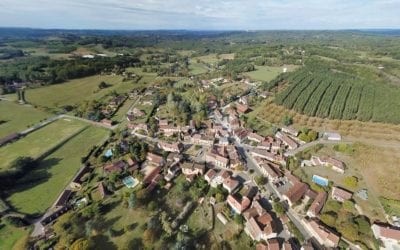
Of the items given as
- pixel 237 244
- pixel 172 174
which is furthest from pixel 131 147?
pixel 237 244

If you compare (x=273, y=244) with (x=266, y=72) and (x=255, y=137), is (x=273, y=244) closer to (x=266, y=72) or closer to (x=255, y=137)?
(x=255, y=137)

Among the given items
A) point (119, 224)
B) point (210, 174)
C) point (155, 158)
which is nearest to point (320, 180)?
point (210, 174)

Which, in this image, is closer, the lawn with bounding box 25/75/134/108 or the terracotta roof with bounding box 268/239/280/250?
the terracotta roof with bounding box 268/239/280/250

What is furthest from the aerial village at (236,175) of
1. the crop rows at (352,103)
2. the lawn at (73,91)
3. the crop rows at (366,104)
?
the lawn at (73,91)

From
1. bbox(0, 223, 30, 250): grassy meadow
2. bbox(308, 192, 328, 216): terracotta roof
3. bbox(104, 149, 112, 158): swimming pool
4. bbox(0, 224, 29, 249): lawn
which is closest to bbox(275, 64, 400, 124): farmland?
bbox(308, 192, 328, 216): terracotta roof

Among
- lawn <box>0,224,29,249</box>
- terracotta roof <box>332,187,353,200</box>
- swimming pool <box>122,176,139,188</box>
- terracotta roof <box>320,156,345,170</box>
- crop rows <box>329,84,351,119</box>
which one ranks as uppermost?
crop rows <box>329,84,351,119</box>

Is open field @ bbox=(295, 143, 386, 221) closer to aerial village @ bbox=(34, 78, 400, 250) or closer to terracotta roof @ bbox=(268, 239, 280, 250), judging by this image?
aerial village @ bbox=(34, 78, 400, 250)

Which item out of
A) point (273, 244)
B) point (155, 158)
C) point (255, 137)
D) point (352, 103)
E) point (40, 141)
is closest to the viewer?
point (273, 244)

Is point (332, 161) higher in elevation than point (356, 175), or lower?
higher
